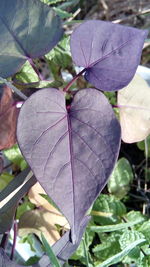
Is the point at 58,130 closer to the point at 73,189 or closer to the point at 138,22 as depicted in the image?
the point at 73,189

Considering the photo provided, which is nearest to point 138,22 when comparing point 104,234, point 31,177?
point 104,234

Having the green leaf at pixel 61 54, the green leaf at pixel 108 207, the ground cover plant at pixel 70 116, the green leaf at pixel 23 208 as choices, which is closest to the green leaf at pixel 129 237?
the ground cover plant at pixel 70 116

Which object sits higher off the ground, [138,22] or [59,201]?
[59,201]

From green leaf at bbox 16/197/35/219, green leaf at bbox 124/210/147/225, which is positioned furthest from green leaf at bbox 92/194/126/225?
A: green leaf at bbox 16/197/35/219

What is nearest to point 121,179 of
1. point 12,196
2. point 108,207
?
point 108,207

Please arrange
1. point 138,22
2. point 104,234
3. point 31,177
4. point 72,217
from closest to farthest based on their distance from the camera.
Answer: point 72,217
point 31,177
point 104,234
point 138,22

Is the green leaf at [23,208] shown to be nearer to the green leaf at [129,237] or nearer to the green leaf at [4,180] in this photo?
the green leaf at [4,180]
